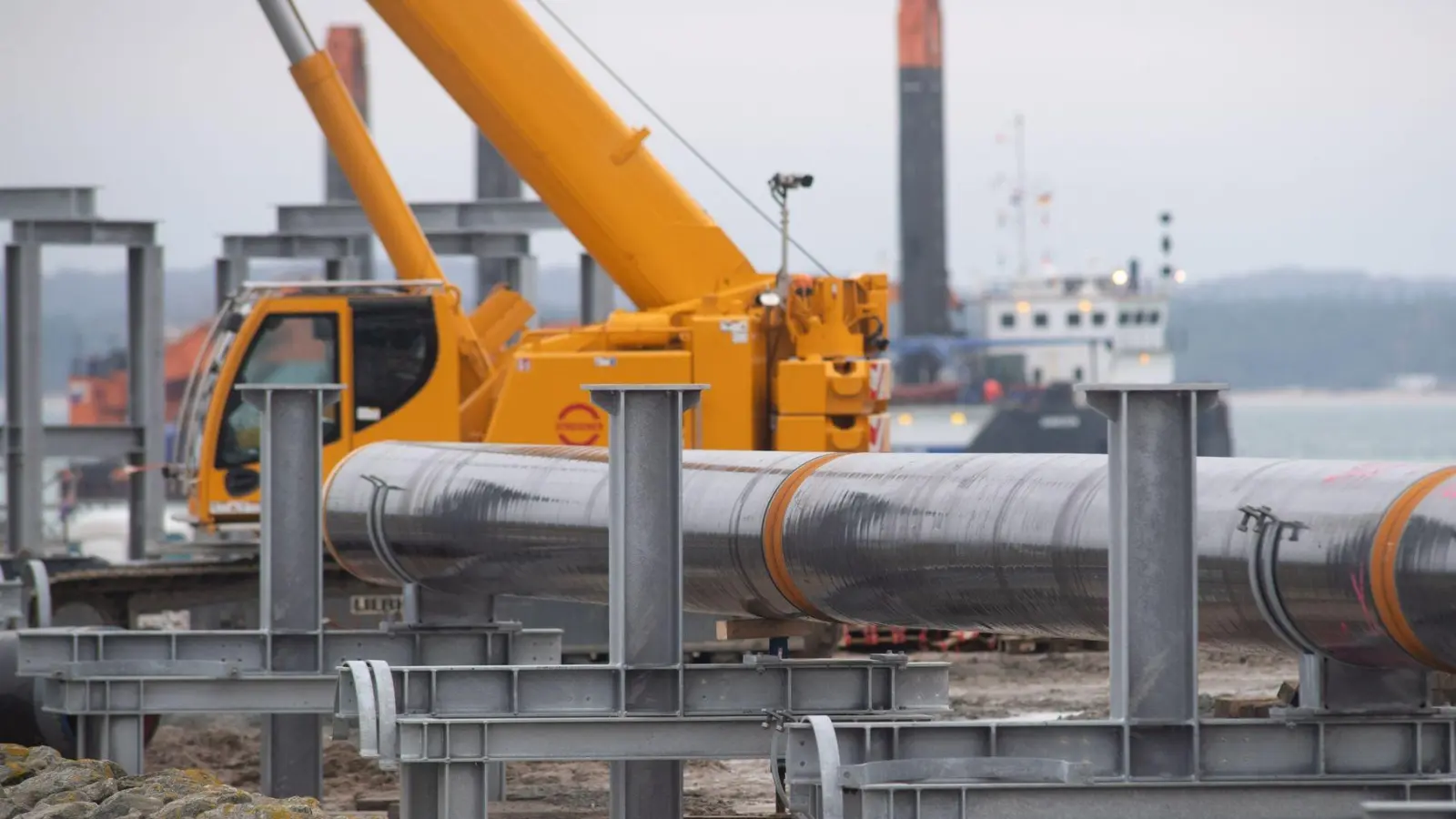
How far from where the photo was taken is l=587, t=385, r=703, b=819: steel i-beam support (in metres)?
8.69

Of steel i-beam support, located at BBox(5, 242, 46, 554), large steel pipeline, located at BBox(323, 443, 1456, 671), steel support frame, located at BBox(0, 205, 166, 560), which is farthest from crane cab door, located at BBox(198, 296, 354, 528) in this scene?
steel i-beam support, located at BBox(5, 242, 46, 554)

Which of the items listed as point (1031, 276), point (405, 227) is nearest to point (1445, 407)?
point (1031, 276)

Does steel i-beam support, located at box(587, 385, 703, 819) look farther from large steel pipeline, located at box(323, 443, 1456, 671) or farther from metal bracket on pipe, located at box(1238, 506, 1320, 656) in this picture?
metal bracket on pipe, located at box(1238, 506, 1320, 656)

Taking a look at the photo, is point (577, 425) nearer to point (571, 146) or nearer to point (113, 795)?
point (571, 146)

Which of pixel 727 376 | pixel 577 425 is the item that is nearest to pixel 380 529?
pixel 577 425

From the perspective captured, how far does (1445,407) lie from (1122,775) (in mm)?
174233

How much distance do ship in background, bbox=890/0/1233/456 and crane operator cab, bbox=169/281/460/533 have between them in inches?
1688

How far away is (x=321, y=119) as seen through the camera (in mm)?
16219

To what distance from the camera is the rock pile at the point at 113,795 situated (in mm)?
9203

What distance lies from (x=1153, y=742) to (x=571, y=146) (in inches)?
322

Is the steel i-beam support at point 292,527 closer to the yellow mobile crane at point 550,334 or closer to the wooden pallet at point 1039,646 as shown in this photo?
the yellow mobile crane at point 550,334

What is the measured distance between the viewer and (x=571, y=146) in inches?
576

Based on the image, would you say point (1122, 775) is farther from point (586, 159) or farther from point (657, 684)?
point (586, 159)

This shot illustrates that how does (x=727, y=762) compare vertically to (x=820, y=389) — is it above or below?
below
